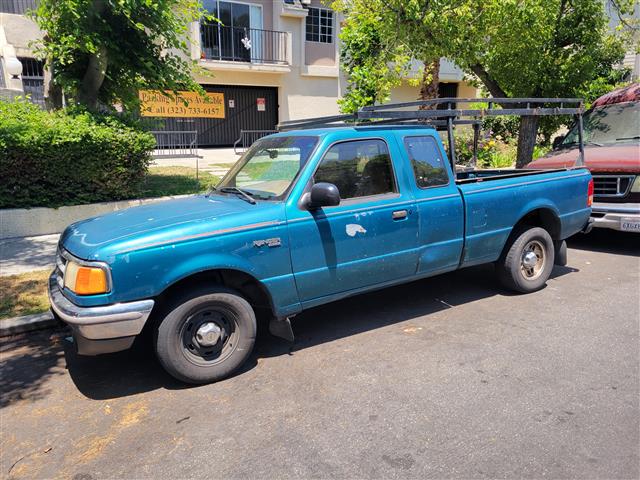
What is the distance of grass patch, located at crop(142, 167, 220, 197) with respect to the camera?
402 inches

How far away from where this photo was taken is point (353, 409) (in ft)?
11.5

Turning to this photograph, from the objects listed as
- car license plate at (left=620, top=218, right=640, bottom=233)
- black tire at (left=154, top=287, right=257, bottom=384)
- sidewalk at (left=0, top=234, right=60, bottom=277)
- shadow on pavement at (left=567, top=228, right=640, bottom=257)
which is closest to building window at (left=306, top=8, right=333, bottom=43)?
shadow on pavement at (left=567, top=228, right=640, bottom=257)

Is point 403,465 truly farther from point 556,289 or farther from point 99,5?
point 99,5

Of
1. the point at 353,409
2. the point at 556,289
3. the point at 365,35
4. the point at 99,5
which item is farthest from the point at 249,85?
the point at 353,409

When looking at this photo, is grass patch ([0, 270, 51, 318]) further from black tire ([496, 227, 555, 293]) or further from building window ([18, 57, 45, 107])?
building window ([18, 57, 45, 107])

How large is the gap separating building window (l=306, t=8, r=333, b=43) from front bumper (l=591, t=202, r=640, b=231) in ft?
55.2

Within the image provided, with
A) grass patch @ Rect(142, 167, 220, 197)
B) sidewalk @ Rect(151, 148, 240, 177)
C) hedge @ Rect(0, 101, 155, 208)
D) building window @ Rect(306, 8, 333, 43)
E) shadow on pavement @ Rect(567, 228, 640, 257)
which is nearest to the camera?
shadow on pavement @ Rect(567, 228, 640, 257)

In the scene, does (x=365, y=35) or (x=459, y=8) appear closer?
(x=459, y=8)

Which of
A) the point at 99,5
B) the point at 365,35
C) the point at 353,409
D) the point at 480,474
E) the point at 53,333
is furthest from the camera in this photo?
the point at 365,35

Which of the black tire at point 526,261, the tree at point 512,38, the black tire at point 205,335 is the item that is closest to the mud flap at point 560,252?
the black tire at point 526,261

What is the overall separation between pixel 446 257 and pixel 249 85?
18.3 meters

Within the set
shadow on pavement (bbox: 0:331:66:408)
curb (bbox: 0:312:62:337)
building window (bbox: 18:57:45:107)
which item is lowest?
shadow on pavement (bbox: 0:331:66:408)

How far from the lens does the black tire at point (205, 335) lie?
367 centimetres

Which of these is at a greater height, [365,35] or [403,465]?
[365,35]
